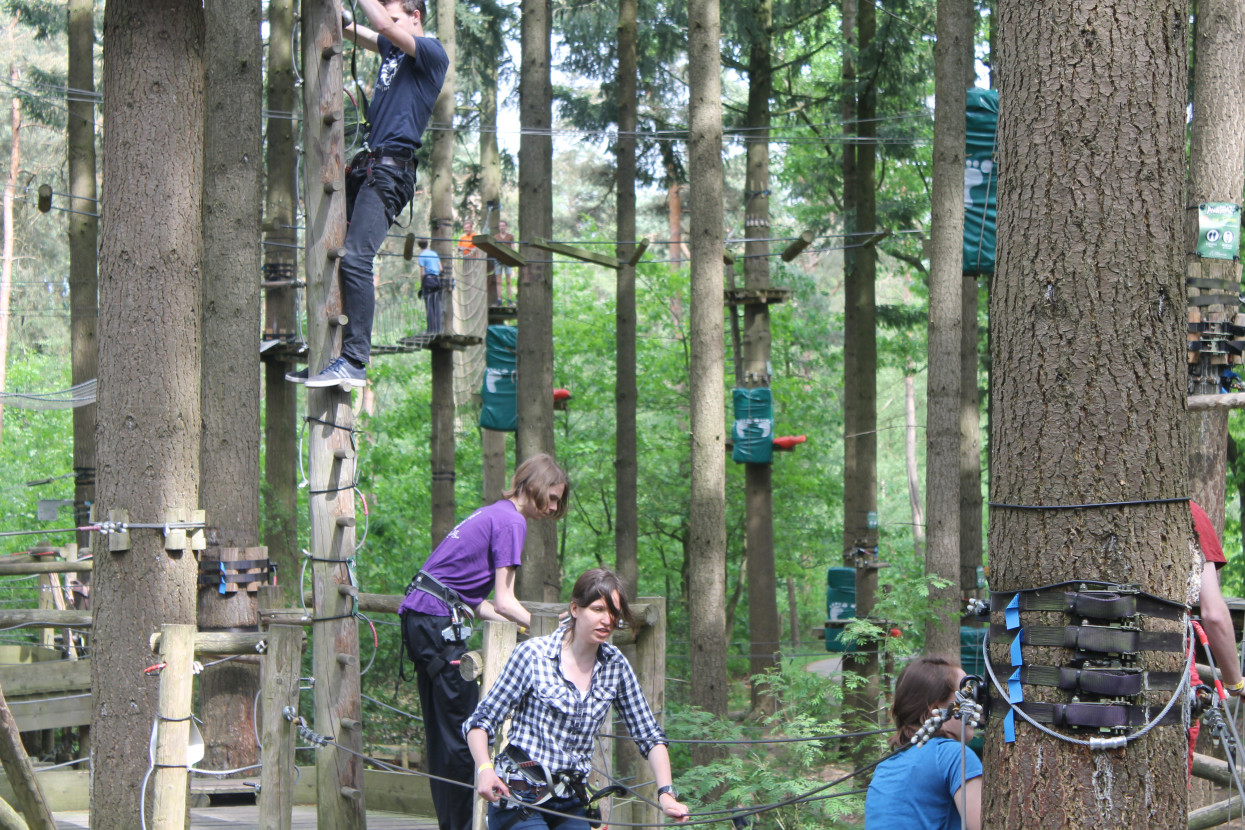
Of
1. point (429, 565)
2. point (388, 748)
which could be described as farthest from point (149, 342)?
point (388, 748)

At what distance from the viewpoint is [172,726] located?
16.2 ft

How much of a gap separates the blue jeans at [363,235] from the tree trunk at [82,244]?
10.4 m

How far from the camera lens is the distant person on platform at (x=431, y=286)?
1556cm

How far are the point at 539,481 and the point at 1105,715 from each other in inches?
94.5

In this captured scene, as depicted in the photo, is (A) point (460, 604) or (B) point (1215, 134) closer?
(A) point (460, 604)

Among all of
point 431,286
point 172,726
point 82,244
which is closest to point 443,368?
point 431,286

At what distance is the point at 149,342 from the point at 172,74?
4.27 feet

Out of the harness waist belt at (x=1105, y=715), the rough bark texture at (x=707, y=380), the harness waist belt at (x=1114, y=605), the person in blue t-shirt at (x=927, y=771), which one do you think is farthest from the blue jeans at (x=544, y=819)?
the rough bark texture at (x=707, y=380)

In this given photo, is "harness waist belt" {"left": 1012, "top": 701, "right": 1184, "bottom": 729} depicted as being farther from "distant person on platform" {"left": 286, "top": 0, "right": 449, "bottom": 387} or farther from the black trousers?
"distant person on platform" {"left": 286, "top": 0, "right": 449, "bottom": 387}

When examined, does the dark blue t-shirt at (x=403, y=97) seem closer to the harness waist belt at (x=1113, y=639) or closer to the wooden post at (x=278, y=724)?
the wooden post at (x=278, y=724)

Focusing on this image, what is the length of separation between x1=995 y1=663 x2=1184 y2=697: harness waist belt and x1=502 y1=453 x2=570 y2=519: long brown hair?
2176 mm

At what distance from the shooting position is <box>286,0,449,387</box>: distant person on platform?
509cm

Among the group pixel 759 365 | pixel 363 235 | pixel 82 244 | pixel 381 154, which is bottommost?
pixel 759 365

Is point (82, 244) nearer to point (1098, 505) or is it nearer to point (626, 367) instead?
point (626, 367)
